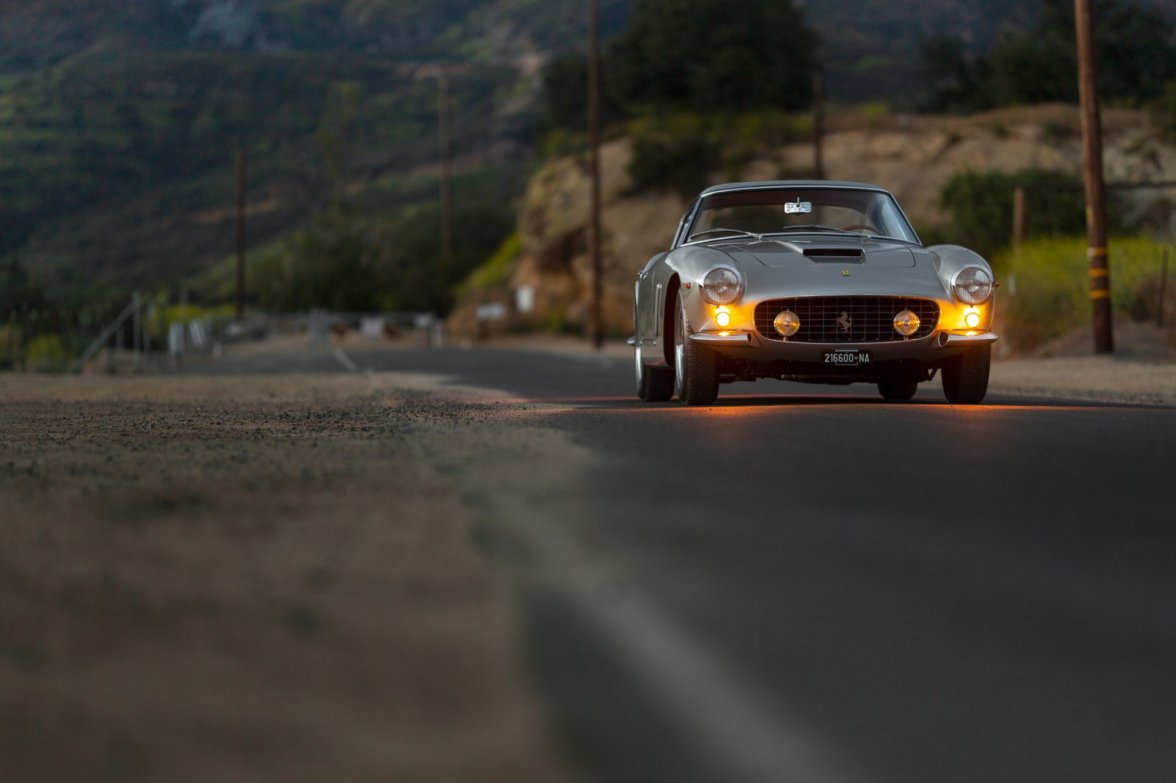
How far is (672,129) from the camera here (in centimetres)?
6744

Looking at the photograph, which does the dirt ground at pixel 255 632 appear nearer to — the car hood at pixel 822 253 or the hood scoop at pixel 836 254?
the car hood at pixel 822 253

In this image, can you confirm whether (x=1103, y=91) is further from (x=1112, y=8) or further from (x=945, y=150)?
(x=945, y=150)

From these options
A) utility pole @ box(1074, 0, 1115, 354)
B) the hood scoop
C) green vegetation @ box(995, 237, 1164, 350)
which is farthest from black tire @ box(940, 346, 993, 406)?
green vegetation @ box(995, 237, 1164, 350)

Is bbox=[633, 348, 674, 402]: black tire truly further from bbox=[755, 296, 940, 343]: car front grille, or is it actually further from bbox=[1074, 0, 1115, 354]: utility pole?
bbox=[1074, 0, 1115, 354]: utility pole

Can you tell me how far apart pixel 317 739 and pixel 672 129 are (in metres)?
65.1

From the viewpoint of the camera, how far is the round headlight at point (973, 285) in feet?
38.5

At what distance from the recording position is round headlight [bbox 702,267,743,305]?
37.7 feet

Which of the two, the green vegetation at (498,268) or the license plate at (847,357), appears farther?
the green vegetation at (498,268)

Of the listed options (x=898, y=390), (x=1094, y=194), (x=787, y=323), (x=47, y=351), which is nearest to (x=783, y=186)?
(x=898, y=390)

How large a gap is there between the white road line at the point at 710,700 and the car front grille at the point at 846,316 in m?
6.94

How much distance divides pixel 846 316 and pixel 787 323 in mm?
412

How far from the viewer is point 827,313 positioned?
11633 millimetres

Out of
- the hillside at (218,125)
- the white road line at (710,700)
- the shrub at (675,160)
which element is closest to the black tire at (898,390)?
the white road line at (710,700)

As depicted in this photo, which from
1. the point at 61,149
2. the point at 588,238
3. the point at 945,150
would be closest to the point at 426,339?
the point at 588,238
